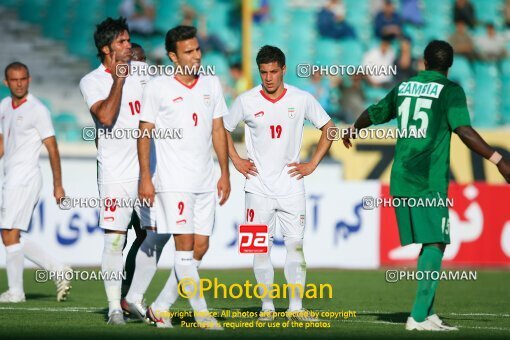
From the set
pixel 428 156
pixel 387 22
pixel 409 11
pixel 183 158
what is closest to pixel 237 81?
pixel 387 22

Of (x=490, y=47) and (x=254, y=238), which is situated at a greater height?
(x=490, y=47)

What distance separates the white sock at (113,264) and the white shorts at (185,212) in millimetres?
837

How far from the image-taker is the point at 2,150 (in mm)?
12352

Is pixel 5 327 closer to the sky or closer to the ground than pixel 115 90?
closer to the ground

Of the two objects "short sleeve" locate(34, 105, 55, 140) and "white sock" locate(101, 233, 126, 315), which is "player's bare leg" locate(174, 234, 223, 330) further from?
"short sleeve" locate(34, 105, 55, 140)

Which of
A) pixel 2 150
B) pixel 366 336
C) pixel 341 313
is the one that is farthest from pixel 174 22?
pixel 366 336

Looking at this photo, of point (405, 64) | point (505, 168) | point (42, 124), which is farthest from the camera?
point (405, 64)

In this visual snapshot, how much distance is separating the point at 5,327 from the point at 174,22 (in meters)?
15.7

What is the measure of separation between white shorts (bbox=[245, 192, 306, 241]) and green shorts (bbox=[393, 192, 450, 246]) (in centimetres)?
125

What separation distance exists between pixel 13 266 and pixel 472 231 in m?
8.24

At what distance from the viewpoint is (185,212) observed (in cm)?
841

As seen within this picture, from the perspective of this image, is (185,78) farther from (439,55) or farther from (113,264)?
(439,55)

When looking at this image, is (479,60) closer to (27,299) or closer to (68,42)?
(68,42)

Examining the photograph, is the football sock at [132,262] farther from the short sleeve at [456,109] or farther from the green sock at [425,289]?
the short sleeve at [456,109]
